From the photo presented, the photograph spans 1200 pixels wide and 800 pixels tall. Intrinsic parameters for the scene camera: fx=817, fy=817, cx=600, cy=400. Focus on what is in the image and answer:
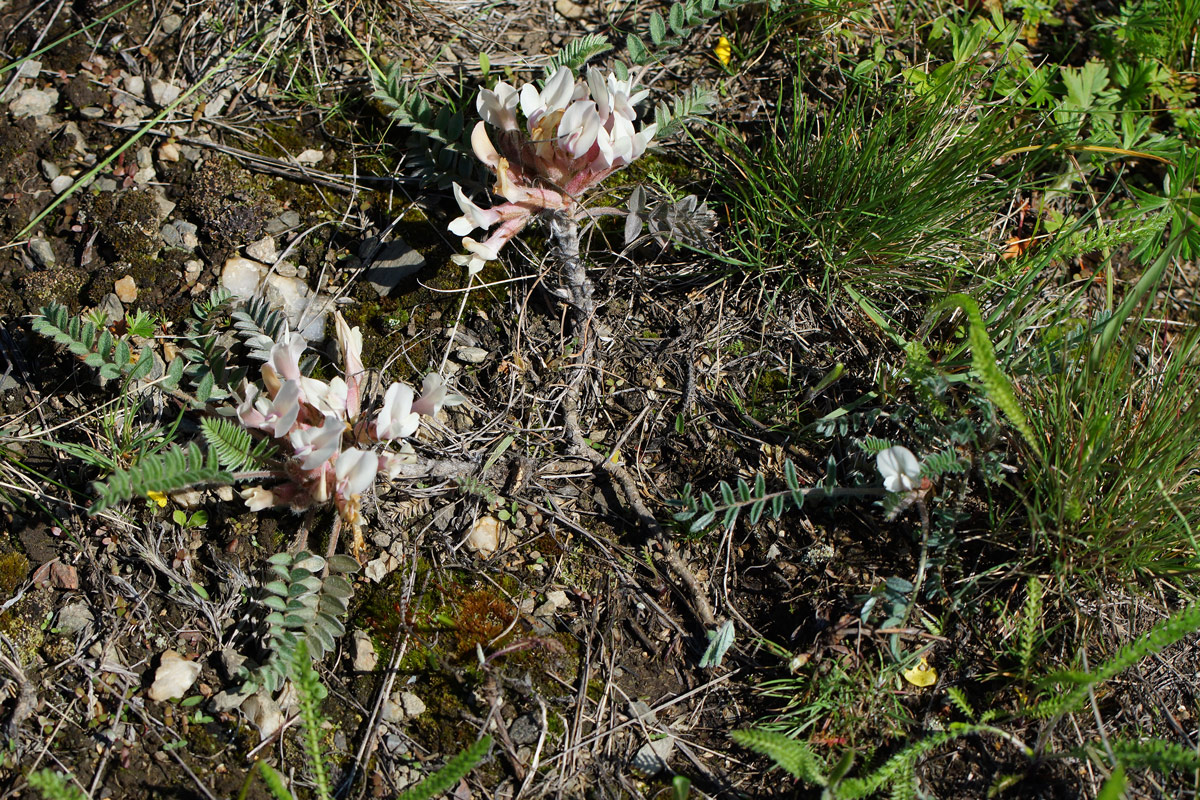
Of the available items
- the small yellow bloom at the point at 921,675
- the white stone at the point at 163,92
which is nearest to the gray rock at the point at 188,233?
the white stone at the point at 163,92

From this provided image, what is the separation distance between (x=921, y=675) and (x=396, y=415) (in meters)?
1.43

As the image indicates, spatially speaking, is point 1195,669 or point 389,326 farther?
point 389,326

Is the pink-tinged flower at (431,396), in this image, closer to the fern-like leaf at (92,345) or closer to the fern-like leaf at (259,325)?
the fern-like leaf at (259,325)

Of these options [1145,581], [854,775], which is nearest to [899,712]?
[854,775]

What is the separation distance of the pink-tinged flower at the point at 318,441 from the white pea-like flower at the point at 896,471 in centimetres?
129

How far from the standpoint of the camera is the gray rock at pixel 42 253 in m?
2.37

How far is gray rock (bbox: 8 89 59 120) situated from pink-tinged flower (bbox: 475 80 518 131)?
1.48 m

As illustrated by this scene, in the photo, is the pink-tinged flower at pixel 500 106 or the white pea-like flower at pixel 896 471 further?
the pink-tinged flower at pixel 500 106

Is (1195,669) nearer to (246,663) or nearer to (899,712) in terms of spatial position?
(899,712)

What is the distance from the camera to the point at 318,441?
192cm

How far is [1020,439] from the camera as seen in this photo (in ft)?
6.89

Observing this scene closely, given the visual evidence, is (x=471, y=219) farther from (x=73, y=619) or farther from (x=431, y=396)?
(x=73, y=619)

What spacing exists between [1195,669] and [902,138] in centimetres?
156

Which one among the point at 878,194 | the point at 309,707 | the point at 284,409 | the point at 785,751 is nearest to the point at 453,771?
the point at 309,707
